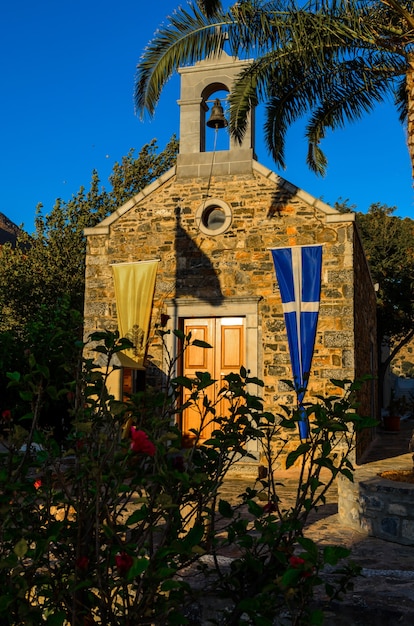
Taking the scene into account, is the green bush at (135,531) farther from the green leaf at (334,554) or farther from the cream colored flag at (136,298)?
the cream colored flag at (136,298)

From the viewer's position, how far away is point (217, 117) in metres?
Result: 9.83

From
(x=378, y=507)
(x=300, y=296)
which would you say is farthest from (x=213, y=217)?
(x=378, y=507)

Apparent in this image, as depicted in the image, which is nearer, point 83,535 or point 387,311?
point 83,535

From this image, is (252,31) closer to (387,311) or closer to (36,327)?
(36,327)

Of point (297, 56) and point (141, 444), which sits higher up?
point (297, 56)

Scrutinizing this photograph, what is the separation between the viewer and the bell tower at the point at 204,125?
34.3ft

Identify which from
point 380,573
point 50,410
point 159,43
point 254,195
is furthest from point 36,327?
point 380,573

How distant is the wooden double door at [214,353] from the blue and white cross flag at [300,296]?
953mm

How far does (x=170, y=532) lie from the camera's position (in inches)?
101

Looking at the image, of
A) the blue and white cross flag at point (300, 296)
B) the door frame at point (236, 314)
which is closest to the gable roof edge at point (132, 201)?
the door frame at point (236, 314)

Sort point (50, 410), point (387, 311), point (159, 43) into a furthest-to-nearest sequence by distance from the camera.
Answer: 1. point (387, 311)
2. point (50, 410)
3. point (159, 43)

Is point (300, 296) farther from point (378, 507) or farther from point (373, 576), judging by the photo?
point (373, 576)

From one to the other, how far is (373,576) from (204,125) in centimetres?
871

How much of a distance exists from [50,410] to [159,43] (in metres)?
7.74
